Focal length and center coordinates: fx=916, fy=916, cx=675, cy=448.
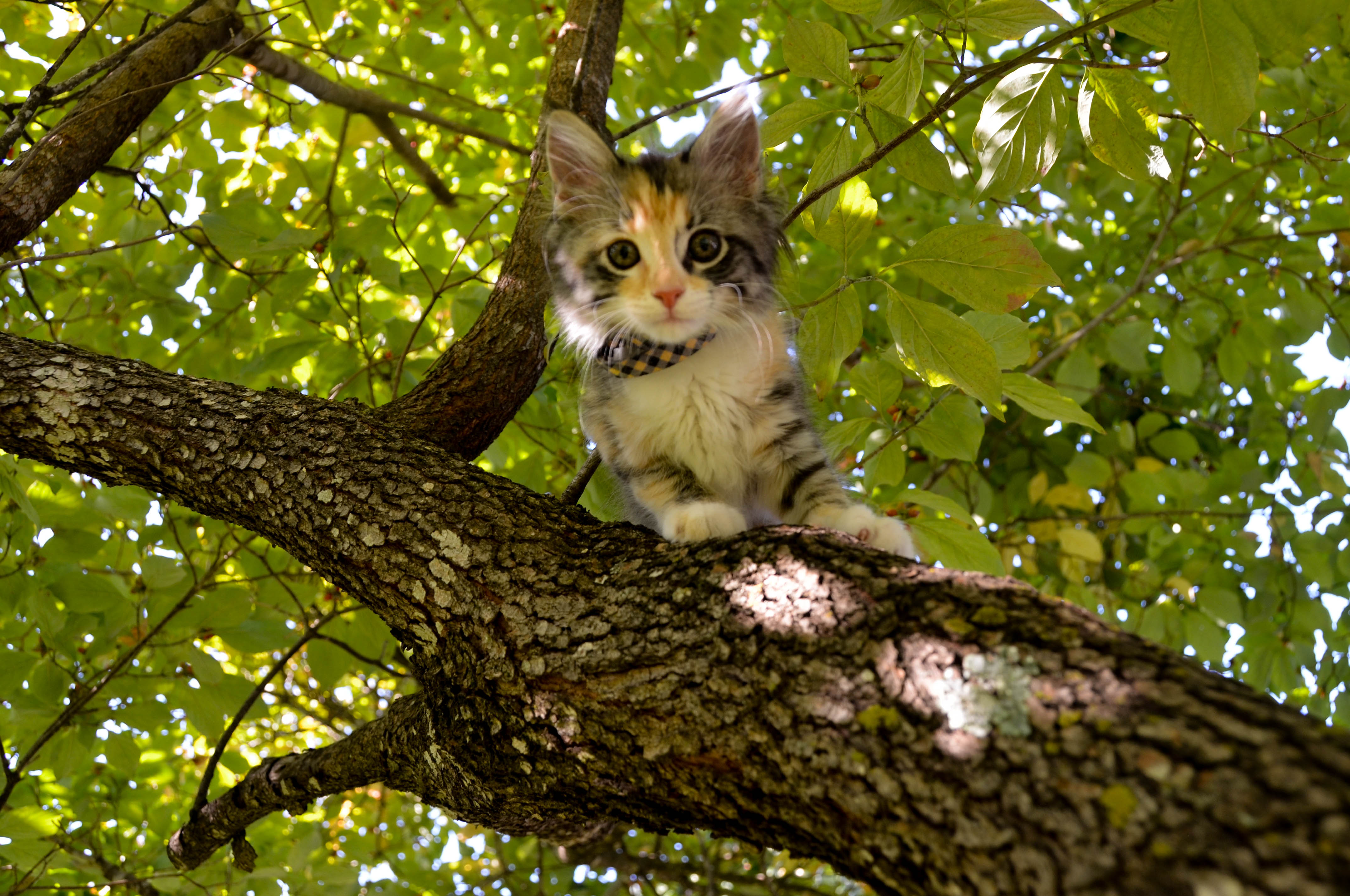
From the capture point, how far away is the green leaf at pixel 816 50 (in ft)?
6.02

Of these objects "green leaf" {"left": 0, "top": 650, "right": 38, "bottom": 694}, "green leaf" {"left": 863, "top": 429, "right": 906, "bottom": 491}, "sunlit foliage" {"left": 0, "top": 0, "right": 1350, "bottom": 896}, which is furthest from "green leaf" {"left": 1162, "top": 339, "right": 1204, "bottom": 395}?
"green leaf" {"left": 0, "top": 650, "right": 38, "bottom": 694}

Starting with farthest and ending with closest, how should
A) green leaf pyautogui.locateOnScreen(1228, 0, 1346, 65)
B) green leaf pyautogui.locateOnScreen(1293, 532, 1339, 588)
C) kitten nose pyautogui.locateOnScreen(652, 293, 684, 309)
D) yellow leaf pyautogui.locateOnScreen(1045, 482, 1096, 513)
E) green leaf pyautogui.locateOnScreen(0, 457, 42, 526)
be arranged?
yellow leaf pyautogui.locateOnScreen(1045, 482, 1096, 513) < green leaf pyautogui.locateOnScreen(1293, 532, 1339, 588) < kitten nose pyautogui.locateOnScreen(652, 293, 684, 309) < green leaf pyautogui.locateOnScreen(0, 457, 42, 526) < green leaf pyautogui.locateOnScreen(1228, 0, 1346, 65)

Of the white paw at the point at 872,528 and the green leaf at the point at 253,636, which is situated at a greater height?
the green leaf at the point at 253,636

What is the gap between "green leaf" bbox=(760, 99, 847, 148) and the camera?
6.64 feet

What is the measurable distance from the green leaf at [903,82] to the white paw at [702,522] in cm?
94

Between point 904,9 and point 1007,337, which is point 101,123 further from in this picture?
point 1007,337

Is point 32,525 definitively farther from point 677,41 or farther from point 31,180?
point 677,41

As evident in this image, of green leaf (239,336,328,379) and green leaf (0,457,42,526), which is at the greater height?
green leaf (239,336,328,379)

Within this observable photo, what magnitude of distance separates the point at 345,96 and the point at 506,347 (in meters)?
1.78

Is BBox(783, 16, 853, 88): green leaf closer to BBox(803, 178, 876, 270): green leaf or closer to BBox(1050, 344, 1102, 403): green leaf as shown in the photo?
BBox(803, 178, 876, 270): green leaf

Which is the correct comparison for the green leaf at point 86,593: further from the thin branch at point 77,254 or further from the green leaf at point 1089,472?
the green leaf at point 1089,472

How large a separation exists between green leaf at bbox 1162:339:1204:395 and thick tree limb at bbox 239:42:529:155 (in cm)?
263

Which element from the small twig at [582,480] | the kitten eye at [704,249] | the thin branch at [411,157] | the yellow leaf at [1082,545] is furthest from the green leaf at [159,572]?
the yellow leaf at [1082,545]

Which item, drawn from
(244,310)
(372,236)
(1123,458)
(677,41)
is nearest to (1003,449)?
(1123,458)
